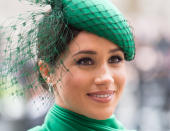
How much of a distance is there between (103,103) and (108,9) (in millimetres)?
538

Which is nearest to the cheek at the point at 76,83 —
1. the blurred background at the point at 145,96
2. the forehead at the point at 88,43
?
the forehead at the point at 88,43

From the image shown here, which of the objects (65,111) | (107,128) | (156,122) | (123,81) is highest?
(123,81)

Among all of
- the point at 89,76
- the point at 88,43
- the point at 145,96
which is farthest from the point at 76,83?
the point at 145,96

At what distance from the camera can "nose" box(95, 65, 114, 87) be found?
69.7 inches

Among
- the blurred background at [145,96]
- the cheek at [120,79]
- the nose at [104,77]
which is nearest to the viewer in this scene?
the nose at [104,77]

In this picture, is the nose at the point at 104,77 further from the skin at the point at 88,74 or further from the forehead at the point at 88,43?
the forehead at the point at 88,43

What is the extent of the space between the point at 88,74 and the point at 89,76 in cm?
1

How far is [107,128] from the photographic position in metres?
1.96

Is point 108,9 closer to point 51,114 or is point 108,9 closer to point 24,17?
point 24,17

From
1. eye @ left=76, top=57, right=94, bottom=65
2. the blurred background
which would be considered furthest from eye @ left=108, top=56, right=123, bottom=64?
the blurred background

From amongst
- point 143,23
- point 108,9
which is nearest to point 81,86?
point 108,9

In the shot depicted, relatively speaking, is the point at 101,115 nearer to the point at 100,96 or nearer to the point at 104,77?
the point at 100,96

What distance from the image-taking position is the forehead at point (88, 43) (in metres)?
1.79

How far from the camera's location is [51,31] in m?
1.82
